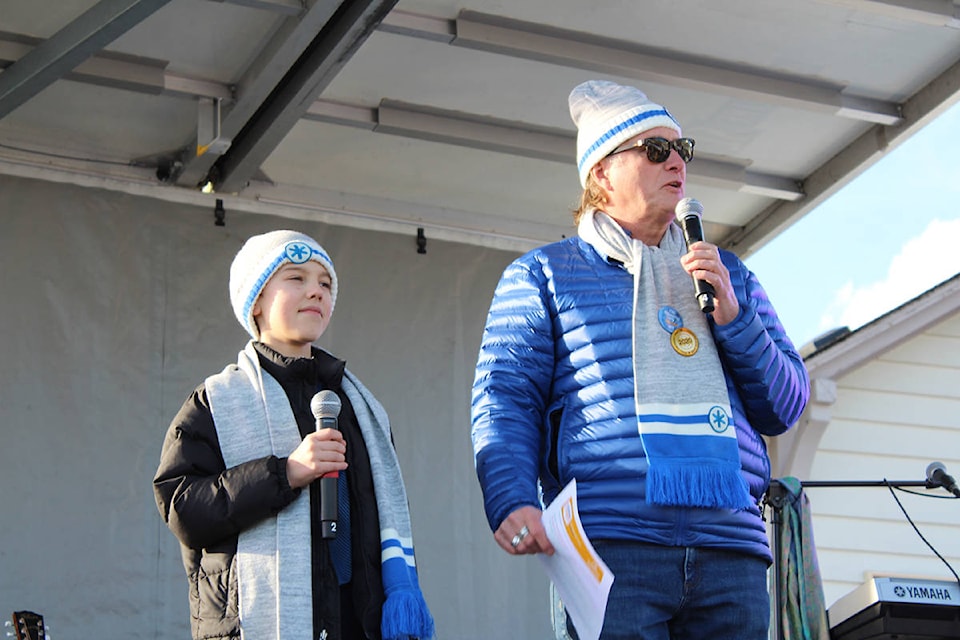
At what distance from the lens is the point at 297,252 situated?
3166 millimetres

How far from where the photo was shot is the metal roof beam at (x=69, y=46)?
4.40 m

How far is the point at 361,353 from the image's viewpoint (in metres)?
6.16

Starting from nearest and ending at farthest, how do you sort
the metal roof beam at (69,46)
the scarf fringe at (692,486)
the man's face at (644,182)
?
the scarf fringe at (692,486) < the man's face at (644,182) < the metal roof beam at (69,46)

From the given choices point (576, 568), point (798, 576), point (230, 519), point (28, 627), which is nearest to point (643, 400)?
point (576, 568)

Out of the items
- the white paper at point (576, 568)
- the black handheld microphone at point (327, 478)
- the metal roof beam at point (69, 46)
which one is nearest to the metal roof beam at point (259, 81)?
the metal roof beam at point (69, 46)

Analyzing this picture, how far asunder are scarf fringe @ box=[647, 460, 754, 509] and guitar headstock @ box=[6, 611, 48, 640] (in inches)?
85.9

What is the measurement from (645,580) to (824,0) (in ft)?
10.2

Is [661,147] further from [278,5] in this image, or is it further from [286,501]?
[278,5]

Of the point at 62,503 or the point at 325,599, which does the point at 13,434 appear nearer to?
the point at 62,503

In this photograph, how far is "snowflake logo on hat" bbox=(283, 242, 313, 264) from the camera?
3.15m

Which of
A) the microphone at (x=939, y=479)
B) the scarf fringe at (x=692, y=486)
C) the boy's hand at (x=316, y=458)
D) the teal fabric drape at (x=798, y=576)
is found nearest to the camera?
the scarf fringe at (x=692, y=486)

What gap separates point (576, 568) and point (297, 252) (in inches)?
43.1

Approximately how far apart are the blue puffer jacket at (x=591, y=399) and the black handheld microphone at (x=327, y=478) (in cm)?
30

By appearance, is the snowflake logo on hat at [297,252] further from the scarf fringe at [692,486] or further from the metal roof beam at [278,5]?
the metal roof beam at [278,5]
